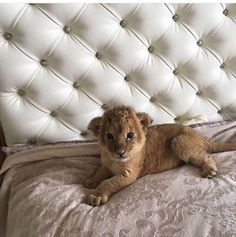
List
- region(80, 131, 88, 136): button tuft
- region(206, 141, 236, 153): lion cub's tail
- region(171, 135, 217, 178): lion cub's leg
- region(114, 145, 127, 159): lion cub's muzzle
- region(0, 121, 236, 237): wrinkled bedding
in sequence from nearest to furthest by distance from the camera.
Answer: region(0, 121, 236, 237): wrinkled bedding, region(114, 145, 127, 159): lion cub's muzzle, region(171, 135, 217, 178): lion cub's leg, region(206, 141, 236, 153): lion cub's tail, region(80, 131, 88, 136): button tuft

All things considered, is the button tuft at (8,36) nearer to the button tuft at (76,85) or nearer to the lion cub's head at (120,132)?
the button tuft at (76,85)

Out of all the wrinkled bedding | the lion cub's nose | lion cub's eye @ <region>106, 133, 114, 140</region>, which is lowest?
the wrinkled bedding

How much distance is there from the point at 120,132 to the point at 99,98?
0.33 metres

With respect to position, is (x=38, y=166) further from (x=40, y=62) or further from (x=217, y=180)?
(x=217, y=180)

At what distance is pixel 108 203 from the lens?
1087 mm

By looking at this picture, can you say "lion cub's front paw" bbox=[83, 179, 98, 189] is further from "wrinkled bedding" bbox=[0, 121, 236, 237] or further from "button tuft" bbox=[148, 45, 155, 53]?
"button tuft" bbox=[148, 45, 155, 53]

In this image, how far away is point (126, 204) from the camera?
1050 mm

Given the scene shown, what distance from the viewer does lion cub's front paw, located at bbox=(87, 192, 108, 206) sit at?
1.09m

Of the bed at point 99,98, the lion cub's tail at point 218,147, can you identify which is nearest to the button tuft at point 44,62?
the bed at point 99,98

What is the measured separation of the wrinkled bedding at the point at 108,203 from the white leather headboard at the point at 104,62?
0.17 meters

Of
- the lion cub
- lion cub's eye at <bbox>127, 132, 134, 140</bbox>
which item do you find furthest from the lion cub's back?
lion cub's eye at <bbox>127, 132, 134, 140</bbox>

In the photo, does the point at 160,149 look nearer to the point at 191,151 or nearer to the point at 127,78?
the point at 191,151

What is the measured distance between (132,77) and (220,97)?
40cm

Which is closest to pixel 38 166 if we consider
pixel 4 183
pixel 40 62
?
pixel 4 183
